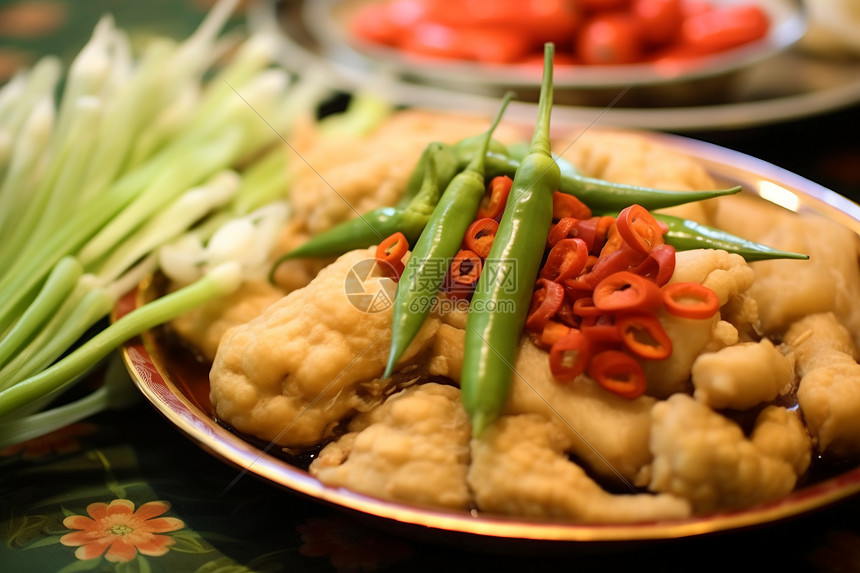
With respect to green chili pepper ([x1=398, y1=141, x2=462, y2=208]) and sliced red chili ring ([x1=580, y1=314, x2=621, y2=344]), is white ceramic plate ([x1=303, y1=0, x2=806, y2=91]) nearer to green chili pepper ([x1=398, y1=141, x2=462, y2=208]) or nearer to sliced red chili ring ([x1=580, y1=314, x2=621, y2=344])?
green chili pepper ([x1=398, y1=141, x2=462, y2=208])

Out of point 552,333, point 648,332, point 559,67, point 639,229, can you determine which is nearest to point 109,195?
point 552,333

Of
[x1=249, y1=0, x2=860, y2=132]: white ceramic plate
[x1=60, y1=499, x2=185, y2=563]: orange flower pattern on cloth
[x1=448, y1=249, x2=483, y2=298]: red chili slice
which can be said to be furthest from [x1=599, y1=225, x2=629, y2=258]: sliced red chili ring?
[x1=249, y1=0, x2=860, y2=132]: white ceramic plate

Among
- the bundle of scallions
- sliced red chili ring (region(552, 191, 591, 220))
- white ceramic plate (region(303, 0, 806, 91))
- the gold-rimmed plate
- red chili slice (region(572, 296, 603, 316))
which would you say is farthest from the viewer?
white ceramic plate (region(303, 0, 806, 91))

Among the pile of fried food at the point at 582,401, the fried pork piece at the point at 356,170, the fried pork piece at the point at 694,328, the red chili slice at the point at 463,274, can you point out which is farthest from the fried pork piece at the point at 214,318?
the fried pork piece at the point at 694,328

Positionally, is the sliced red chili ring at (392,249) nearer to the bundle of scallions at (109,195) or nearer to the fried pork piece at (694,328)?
the bundle of scallions at (109,195)

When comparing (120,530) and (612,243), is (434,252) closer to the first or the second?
(612,243)
